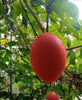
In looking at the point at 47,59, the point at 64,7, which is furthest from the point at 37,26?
the point at 47,59

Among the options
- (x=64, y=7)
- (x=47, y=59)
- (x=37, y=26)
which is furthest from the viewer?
(x=37, y=26)

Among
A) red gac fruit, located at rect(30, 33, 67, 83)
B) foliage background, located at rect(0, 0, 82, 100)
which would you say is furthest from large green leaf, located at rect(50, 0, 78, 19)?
red gac fruit, located at rect(30, 33, 67, 83)

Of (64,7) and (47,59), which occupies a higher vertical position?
(64,7)

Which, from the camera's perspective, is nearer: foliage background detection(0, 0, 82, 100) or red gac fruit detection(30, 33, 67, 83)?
red gac fruit detection(30, 33, 67, 83)

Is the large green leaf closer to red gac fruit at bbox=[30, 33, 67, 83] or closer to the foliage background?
the foliage background

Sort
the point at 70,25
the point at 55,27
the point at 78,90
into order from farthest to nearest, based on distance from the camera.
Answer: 1. the point at 78,90
2. the point at 55,27
3. the point at 70,25

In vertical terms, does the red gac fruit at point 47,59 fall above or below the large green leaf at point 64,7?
below

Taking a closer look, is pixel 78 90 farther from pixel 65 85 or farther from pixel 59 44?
pixel 59 44

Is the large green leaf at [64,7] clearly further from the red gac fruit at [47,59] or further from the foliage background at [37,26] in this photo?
the red gac fruit at [47,59]

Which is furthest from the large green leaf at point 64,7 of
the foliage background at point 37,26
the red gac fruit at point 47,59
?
the red gac fruit at point 47,59

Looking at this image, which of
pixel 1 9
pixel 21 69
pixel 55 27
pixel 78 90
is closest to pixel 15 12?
pixel 1 9

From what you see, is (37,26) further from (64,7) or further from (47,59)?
(47,59)
